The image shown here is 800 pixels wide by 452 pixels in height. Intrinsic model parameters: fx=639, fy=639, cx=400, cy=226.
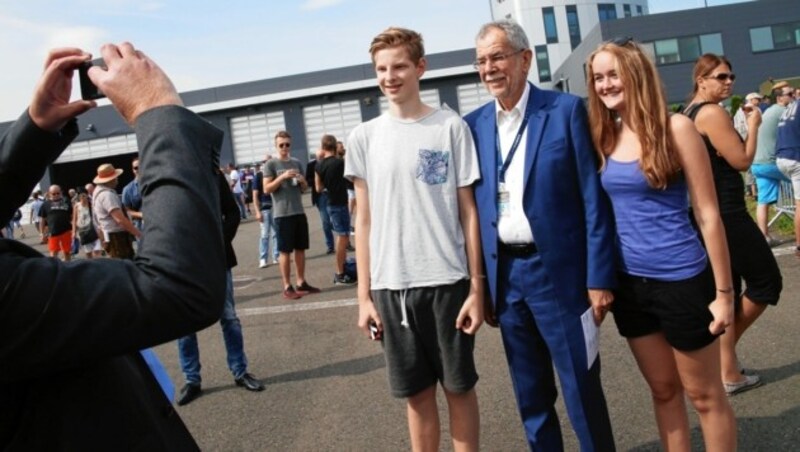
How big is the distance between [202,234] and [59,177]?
3950cm

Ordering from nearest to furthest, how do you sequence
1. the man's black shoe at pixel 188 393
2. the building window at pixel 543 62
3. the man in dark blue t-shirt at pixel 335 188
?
1. the man's black shoe at pixel 188 393
2. the man in dark blue t-shirt at pixel 335 188
3. the building window at pixel 543 62

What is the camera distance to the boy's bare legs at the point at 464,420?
2988 mm

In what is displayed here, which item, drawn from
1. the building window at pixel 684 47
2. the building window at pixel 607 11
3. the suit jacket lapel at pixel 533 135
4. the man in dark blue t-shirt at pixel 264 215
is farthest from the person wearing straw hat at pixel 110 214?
the building window at pixel 607 11

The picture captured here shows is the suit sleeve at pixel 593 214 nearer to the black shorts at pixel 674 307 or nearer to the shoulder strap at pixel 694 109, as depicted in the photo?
the black shorts at pixel 674 307

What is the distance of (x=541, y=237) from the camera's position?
2.72 metres

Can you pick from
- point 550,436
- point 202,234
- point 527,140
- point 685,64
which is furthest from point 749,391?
point 685,64

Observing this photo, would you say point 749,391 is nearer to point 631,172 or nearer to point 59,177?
point 631,172

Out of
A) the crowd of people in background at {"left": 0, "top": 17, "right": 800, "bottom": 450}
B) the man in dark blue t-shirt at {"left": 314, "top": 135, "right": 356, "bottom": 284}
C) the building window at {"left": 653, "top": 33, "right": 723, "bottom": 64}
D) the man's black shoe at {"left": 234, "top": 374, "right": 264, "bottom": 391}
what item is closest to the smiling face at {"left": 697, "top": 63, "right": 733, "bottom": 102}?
the crowd of people in background at {"left": 0, "top": 17, "right": 800, "bottom": 450}

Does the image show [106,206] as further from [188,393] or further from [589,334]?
[589,334]

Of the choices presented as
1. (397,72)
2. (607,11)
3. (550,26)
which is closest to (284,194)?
(397,72)

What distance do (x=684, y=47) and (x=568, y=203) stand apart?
1902 inches

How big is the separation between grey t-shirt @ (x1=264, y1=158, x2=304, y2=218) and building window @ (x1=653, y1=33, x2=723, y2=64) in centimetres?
4294

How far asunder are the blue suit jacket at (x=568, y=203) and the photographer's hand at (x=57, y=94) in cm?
183

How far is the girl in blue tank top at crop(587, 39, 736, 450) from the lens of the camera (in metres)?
2.62
